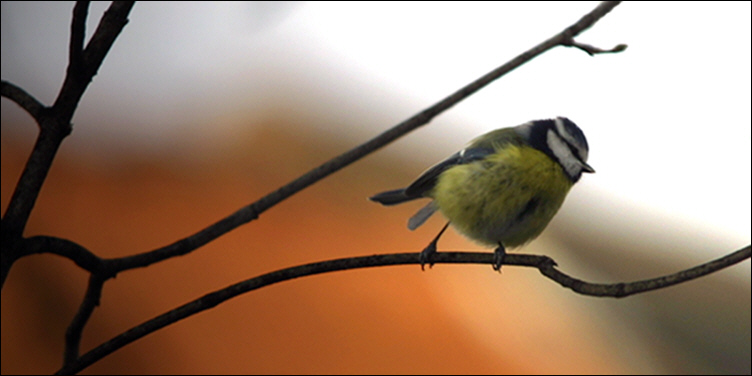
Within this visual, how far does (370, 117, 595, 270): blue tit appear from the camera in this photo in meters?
0.73

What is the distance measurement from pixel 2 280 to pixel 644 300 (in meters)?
1.29

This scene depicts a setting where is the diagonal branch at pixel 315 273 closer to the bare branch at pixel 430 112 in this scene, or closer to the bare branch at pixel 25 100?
the bare branch at pixel 430 112

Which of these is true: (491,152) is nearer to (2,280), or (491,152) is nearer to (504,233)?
(504,233)

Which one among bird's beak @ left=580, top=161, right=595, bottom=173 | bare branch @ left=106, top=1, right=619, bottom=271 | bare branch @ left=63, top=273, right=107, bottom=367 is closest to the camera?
bare branch @ left=106, top=1, right=619, bottom=271

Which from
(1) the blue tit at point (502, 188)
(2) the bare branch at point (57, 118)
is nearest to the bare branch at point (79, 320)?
(2) the bare branch at point (57, 118)

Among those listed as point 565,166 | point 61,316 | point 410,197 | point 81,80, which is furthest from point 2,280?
point 61,316

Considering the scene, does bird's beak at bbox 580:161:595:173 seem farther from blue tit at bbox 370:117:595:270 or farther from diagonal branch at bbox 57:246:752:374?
diagonal branch at bbox 57:246:752:374

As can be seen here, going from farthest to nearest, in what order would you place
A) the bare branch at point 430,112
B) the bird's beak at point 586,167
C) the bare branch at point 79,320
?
1. the bird's beak at point 586,167
2. the bare branch at point 79,320
3. the bare branch at point 430,112

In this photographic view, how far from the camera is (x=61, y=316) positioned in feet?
4.45

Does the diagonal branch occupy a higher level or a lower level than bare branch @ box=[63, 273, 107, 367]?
lower

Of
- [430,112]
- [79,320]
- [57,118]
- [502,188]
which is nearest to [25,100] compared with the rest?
[57,118]

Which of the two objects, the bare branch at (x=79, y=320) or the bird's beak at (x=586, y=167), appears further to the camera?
the bird's beak at (x=586, y=167)

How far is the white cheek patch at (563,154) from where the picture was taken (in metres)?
0.71

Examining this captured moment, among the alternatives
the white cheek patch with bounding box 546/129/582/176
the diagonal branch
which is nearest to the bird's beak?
the white cheek patch with bounding box 546/129/582/176
